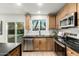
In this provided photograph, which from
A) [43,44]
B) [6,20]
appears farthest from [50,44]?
[6,20]

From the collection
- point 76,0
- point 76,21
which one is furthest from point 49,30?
point 76,0

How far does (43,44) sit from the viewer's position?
17.6 ft

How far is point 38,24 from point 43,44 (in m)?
1.71

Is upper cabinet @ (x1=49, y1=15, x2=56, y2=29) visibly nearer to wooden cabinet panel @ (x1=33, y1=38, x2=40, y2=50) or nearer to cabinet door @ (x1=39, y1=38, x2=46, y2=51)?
cabinet door @ (x1=39, y1=38, x2=46, y2=51)

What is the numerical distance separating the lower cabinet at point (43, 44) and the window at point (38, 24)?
1467 millimetres

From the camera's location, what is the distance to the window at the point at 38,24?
6.76m

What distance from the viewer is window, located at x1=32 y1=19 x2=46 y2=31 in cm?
676

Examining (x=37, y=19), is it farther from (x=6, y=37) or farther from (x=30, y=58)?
(x=30, y=58)

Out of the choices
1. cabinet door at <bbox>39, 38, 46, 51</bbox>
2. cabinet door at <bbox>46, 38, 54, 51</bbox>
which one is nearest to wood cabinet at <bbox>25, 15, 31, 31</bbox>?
cabinet door at <bbox>39, 38, 46, 51</bbox>

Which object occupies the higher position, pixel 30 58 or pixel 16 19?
pixel 16 19

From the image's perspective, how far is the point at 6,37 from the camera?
6.92 m

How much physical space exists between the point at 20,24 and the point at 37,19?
956 mm

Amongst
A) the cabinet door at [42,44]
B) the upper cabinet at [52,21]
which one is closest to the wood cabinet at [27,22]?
the upper cabinet at [52,21]

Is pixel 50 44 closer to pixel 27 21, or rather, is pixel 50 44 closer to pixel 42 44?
pixel 42 44
